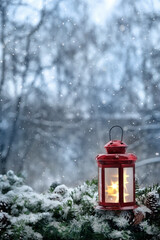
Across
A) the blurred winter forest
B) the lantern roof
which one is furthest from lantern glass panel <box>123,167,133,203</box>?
the blurred winter forest

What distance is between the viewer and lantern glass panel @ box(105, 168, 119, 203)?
10.00 ft

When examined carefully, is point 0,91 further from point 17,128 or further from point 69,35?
point 69,35

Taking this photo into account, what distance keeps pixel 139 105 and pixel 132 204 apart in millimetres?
3921

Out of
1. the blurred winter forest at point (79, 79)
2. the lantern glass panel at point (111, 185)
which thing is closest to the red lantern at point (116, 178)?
the lantern glass panel at point (111, 185)

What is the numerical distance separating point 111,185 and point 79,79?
4004mm

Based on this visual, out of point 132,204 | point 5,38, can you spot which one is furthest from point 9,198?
point 5,38

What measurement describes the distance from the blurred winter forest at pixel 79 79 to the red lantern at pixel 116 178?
3.64 metres

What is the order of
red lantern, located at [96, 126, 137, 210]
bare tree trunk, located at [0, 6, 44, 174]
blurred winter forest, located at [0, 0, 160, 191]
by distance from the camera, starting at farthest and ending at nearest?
blurred winter forest, located at [0, 0, 160, 191] → bare tree trunk, located at [0, 6, 44, 174] → red lantern, located at [96, 126, 137, 210]

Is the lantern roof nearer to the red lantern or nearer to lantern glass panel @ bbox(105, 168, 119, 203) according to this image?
the red lantern

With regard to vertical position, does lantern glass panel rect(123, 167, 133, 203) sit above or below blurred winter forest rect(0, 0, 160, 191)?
below

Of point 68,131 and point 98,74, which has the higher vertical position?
point 98,74

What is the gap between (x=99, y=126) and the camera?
6883 millimetres

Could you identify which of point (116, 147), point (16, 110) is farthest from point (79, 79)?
point (116, 147)

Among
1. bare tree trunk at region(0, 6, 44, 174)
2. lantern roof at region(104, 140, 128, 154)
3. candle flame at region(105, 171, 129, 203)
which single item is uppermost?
bare tree trunk at region(0, 6, 44, 174)
